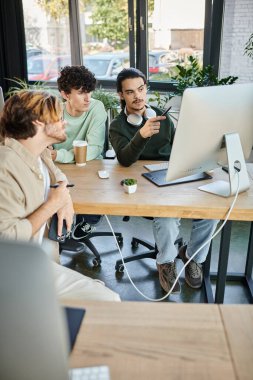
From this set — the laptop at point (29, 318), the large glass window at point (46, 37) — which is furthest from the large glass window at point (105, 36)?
the laptop at point (29, 318)

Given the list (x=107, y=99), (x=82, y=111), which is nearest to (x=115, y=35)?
(x=107, y=99)

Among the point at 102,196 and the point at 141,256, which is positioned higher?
the point at 102,196

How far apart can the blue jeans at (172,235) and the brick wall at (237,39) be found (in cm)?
203

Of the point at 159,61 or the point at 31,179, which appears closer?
the point at 31,179

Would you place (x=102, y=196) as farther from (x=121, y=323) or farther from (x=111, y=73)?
(x=111, y=73)

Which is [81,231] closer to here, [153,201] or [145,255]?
[145,255]

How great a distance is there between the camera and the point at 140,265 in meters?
2.52

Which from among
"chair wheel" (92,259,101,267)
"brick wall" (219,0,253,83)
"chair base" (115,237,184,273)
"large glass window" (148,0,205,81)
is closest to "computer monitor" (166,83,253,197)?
"chair base" (115,237,184,273)

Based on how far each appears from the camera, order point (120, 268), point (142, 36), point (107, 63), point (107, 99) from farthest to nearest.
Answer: point (107, 63), point (142, 36), point (107, 99), point (120, 268)

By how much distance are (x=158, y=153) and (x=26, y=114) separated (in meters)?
1.04

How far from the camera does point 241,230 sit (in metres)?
2.92

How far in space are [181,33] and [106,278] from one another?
258 cm

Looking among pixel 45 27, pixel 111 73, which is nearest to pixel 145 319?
pixel 111 73

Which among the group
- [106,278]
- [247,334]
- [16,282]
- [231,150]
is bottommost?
[106,278]
